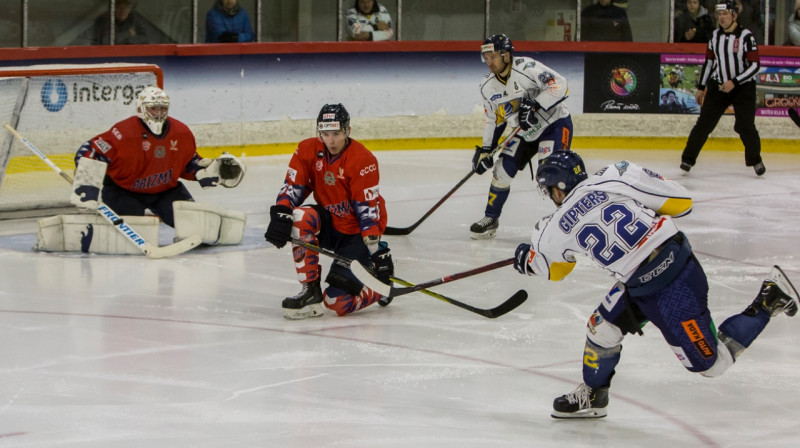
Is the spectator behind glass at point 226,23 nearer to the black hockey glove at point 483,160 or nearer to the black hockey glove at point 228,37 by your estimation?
the black hockey glove at point 228,37

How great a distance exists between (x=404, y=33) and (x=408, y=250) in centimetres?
393

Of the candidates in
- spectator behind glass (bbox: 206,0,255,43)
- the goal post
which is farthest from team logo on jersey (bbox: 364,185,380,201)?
spectator behind glass (bbox: 206,0,255,43)

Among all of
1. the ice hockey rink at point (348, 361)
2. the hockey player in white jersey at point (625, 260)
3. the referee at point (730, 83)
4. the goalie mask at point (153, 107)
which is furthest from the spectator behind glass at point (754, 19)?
the hockey player in white jersey at point (625, 260)

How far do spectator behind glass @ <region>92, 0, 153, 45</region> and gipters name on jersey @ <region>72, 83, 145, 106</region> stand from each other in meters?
1.53

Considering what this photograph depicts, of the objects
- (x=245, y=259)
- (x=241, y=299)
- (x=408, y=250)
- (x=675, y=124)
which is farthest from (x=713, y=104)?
(x=241, y=299)

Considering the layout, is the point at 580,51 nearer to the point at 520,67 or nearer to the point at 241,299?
the point at 520,67

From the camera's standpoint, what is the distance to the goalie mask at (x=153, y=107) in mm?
5531

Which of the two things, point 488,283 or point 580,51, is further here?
point 580,51

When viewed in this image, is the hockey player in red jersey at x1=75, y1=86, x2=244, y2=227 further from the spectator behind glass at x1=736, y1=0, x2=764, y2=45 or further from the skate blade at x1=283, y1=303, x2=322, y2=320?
the spectator behind glass at x1=736, y1=0, x2=764, y2=45

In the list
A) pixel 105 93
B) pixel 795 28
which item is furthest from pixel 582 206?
pixel 795 28

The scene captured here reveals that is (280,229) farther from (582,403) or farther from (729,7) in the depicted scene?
(729,7)

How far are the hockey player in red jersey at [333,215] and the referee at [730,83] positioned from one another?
13.3 feet

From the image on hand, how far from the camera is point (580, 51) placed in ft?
30.5

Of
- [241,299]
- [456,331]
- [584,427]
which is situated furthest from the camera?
[241,299]
